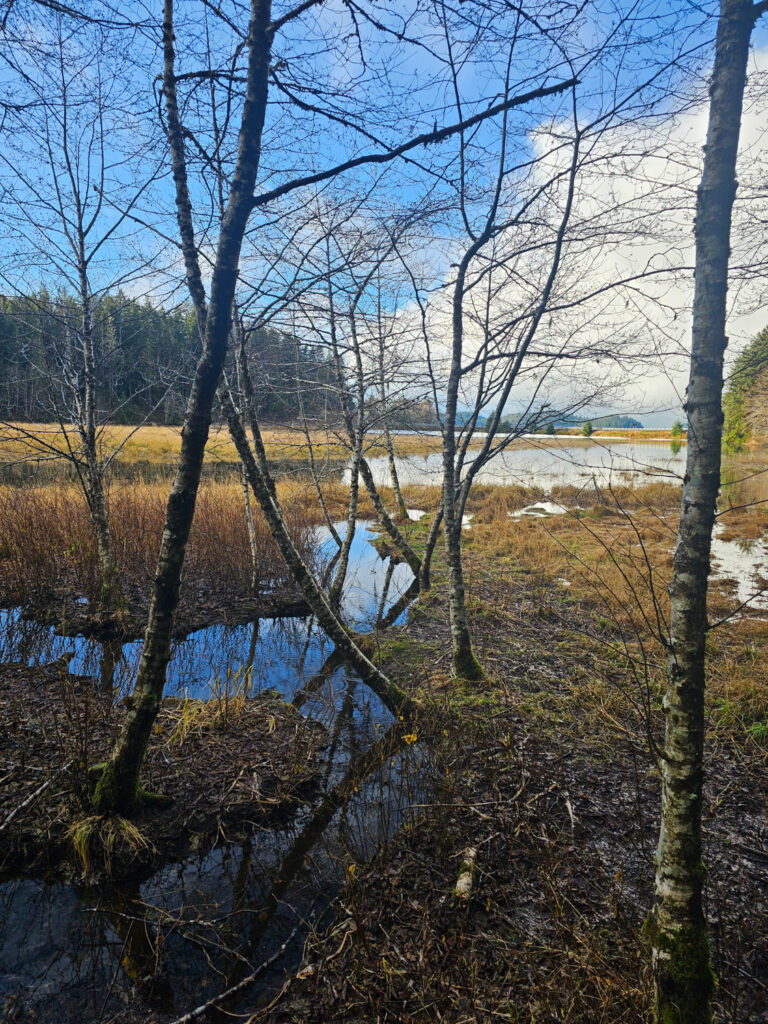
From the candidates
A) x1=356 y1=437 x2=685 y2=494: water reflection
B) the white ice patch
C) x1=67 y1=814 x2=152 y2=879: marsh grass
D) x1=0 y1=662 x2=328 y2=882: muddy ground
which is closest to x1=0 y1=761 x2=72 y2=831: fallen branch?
x1=0 y1=662 x2=328 y2=882: muddy ground

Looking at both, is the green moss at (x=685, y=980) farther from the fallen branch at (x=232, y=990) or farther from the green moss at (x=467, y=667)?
the green moss at (x=467, y=667)

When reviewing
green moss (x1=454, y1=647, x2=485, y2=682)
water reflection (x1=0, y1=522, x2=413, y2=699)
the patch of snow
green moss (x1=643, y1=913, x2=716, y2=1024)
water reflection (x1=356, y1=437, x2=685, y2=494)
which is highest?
water reflection (x1=356, y1=437, x2=685, y2=494)

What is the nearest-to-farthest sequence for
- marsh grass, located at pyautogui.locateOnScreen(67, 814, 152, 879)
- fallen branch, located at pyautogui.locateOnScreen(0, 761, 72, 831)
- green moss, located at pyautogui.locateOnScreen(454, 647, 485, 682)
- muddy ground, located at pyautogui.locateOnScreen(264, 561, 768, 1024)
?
muddy ground, located at pyautogui.locateOnScreen(264, 561, 768, 1024)
marsh grass, located at pyautogui.locateOnScreen(67, 814, 152, 879)
fallen branch, located at pyautogui.locateOnScreen(0, 761, 72, 831)
green moss, located at pyautogui.locateOnScreen(454, 647, 485, 682)

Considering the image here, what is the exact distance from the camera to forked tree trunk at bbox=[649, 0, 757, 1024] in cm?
215

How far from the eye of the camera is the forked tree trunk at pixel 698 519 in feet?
7.06

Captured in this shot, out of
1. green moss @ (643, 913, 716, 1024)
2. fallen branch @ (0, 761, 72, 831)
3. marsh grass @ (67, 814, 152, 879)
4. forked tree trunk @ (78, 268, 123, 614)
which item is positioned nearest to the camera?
green moss @ (643, 913, 716, 1024)

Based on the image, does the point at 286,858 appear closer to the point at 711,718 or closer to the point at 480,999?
the point at 480,999

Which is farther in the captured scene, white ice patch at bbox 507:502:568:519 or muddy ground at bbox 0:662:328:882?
white ice patch at bbox 507:502:568:519

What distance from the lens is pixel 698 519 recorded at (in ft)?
7.18

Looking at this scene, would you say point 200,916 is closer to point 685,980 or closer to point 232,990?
point 232,990

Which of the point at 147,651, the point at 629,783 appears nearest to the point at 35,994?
the point at 147,651

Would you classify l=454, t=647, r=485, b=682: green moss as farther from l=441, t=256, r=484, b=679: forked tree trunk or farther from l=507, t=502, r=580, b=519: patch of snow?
l=507, t=502, r=580, b=519: patch of snow

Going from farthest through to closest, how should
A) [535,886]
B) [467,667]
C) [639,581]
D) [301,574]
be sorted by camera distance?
[639,581]
[467,667]
[301,574]
[535,886]

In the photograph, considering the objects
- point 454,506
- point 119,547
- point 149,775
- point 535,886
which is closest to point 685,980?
point 535,886
